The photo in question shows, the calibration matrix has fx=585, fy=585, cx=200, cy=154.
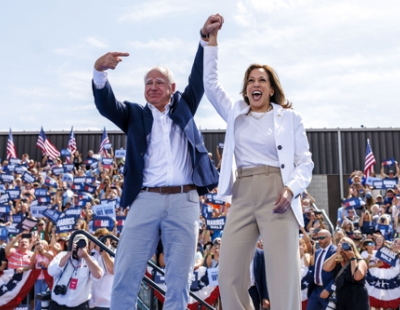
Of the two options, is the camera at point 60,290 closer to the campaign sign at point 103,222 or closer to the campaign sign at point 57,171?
the campaign sign at point 103,222

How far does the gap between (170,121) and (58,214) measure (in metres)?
10.2

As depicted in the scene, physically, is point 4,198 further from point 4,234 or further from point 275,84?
point 275,84

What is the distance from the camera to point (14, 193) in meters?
16.8

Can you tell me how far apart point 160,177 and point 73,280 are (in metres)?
4.54

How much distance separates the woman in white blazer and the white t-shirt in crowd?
4.57m

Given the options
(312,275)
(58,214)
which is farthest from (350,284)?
(58,214)

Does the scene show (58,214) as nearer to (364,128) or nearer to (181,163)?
(181,163)

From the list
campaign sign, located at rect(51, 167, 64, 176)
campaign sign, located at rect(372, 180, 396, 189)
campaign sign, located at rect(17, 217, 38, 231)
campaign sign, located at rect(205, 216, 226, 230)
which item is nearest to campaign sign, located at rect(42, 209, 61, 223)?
campaign sign, located at rect(17, 217, 38, 231)

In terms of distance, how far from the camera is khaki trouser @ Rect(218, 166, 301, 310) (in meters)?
3.40

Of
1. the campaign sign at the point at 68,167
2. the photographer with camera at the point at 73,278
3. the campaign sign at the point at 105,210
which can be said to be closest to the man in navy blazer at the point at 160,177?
the photographer with camera at the point at 73,278

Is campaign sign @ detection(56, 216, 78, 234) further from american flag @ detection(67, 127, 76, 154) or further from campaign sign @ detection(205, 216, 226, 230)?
american flag @ detection(67, 127, 76, 154)

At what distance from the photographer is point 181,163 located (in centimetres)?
384

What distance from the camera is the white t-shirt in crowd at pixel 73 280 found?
7738 mm

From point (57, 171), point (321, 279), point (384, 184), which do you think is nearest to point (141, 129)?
point (321, 279)
